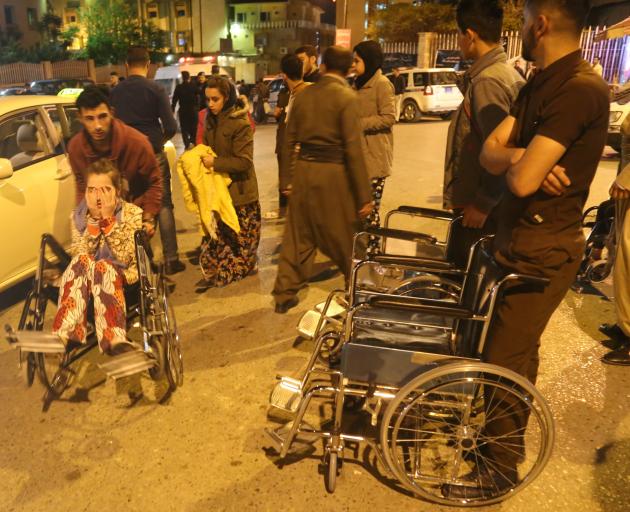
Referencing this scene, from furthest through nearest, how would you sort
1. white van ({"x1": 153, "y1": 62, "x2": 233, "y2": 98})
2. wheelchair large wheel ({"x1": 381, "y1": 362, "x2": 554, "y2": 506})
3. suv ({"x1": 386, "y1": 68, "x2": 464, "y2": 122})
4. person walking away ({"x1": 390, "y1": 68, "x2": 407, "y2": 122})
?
white van ({"x1": 153, "y1": 62, "x2": 233, "y2": 98}) → suv ({"x1": 386, "y1": 68, "x2": 464, "y2": 122}) → person walking away ({"x1": 390, "y1": 68, "x2": 407, "y2": 122}) → wheelchair large wheel ({"x1": 381, "y1": 362, "x2": 554, "y2": 506})

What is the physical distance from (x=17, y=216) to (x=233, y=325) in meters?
1.91

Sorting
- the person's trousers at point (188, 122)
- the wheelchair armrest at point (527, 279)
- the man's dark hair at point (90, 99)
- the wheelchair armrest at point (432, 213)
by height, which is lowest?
the person's trousers at point (188, 122)

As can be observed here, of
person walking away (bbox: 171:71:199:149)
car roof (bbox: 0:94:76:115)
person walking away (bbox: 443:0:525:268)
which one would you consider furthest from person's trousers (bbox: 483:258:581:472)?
person walking away (bbox: 171:71:199:149)

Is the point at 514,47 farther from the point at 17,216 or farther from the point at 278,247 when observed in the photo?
the point at 17,216

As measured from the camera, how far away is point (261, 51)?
52.3 m

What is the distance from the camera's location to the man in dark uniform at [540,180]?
6.71 ft

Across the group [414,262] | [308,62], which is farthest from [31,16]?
[414,262]

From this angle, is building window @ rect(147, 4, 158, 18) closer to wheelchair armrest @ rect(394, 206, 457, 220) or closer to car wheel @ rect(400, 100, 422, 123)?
car wheel @ rect(400, 100, 422, 123)

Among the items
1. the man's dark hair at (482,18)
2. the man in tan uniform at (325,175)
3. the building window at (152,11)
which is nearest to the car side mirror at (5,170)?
the man in tan uniform at (325,175)

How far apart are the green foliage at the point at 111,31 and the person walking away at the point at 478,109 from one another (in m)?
41.8

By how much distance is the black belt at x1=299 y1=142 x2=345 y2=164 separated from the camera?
3.60 metres

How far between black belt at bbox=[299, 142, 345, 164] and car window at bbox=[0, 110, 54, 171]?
2591 mm

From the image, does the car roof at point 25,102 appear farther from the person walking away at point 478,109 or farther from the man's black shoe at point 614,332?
the man's black shoe at point 614,332

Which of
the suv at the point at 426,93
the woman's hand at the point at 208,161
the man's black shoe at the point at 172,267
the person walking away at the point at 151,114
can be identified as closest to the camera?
the woman's hand at the point at 208,161
